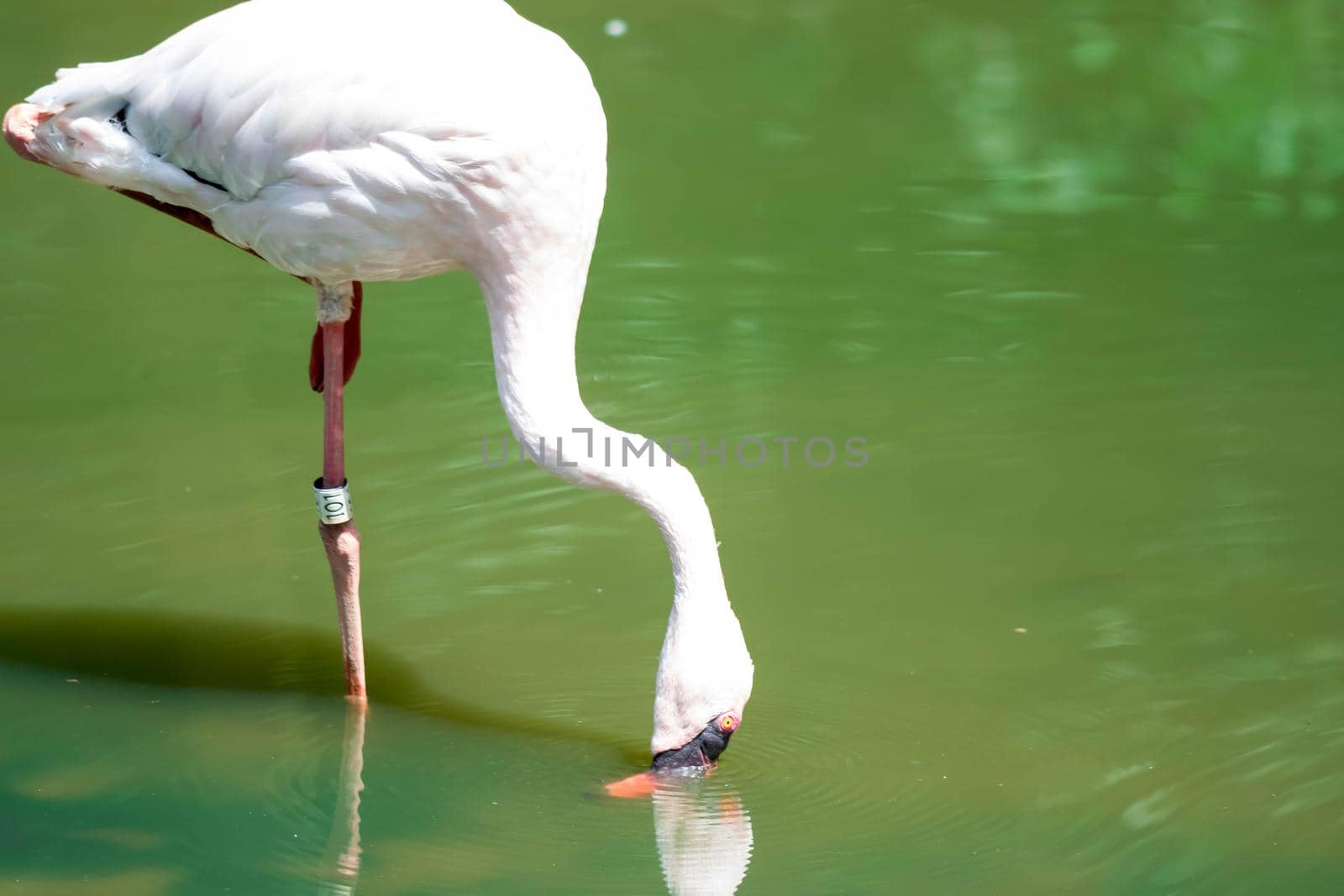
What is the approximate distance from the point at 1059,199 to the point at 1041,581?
146 inches

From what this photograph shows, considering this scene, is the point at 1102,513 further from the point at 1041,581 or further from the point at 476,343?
the point at 476,343

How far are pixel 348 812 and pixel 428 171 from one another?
152cm

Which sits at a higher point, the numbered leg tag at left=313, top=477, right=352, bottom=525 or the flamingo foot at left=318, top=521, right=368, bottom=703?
the numbered leg tag at left=313, top=477, right=352, bottom=525

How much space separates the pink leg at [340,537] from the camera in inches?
188

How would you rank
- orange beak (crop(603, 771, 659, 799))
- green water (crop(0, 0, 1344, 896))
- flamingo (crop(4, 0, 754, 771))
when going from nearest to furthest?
1. green water (crop(0, 0, 1344, 896))
2. orange beak (crop(603, 771, 659, 799))
3. flamingo (crop(4, 0, 754, 771))

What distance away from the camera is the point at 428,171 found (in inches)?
172

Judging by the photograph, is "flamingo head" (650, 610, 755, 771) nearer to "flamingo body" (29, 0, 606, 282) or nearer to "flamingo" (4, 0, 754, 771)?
"flamingo" (4, 0, 754, 771)

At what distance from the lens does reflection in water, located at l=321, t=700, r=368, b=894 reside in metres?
3.92

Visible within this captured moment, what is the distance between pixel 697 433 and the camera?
6.46 metres

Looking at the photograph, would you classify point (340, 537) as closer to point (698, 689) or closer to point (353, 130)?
point (353, 130)

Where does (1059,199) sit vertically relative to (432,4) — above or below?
below

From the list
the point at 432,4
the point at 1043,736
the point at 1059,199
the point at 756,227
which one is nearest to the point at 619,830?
the point at 1043,736

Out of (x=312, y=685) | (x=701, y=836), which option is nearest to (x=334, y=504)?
(x=312, y=685)
